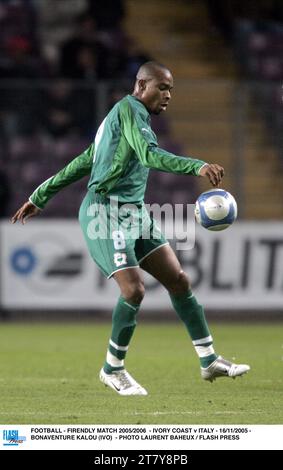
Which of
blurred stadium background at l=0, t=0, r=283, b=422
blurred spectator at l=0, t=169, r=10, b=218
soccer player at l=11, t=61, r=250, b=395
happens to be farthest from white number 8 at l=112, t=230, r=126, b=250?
blurred spectator at l=0, t=169, r=10, b=218

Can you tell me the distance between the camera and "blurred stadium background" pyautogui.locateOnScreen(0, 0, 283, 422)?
15.3 metres

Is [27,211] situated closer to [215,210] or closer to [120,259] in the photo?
[120,259]

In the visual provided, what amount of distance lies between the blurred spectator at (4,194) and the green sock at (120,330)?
7.20 metres

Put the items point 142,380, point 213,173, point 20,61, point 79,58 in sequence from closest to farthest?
point 213,173 → point 142,380 → point 79,58 → point 20,61

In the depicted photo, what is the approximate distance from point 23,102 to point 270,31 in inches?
191

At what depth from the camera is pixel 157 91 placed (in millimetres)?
8312

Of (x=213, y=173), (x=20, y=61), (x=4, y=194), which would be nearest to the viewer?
(x=213, y=173)

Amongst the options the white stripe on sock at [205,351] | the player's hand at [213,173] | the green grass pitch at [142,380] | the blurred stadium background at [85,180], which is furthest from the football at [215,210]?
the blurred stadium background at [85,180]

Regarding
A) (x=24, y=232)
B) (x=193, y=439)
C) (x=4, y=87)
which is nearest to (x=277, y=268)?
(x=24, y=232)

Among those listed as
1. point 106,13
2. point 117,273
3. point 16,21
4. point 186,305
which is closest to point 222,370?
point 186,305

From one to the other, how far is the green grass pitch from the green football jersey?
4.71ft

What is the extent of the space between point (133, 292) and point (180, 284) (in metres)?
0.43

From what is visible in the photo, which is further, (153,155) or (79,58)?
(79,58)

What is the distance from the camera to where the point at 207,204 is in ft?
26.4
